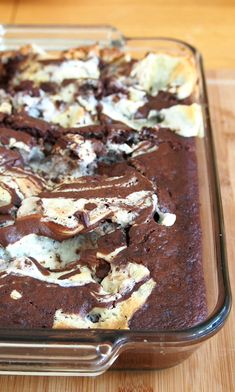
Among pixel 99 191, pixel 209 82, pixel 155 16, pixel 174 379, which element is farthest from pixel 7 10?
pixel 174 379

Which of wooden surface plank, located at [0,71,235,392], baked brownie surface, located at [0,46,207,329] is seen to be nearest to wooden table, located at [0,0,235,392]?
wooden surface plank, located at [0,71,235,392]

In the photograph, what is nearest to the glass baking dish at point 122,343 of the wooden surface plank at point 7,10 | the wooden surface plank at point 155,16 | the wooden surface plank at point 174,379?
the wooden surface plank at point 174,379

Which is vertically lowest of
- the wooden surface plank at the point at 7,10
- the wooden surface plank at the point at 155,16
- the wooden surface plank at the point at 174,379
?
the wooden surface plank at the point at 174,379

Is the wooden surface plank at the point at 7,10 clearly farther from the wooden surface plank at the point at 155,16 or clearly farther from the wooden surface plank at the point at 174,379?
the wooden surface plank at the point at 174,379

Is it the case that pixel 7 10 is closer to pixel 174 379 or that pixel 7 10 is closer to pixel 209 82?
pixel 209 82

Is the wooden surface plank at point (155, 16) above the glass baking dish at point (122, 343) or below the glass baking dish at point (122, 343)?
above

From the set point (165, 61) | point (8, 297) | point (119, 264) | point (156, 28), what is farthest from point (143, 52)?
point (8, 297)

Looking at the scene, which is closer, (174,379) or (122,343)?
(122,343)

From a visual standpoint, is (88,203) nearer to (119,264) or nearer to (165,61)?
(119,264)
